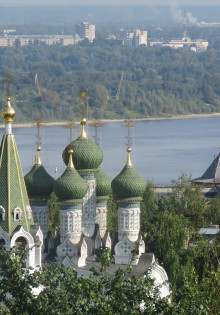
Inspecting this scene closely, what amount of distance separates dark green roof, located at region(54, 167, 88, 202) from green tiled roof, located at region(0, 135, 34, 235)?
788 millimetres

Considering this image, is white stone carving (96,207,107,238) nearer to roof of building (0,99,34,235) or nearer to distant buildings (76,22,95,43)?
roof of building (0,99,34,235)

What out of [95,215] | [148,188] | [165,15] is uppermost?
[95,215]

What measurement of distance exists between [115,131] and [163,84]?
20.4 m

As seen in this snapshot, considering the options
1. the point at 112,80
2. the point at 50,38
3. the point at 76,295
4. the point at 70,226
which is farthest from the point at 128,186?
the point at 50,38

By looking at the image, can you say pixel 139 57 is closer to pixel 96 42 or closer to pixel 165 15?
pixel 96 42

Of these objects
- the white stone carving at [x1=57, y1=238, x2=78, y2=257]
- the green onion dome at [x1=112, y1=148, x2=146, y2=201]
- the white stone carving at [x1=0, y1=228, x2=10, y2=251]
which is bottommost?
the white stone carving at [x1=57, y1=238, x2=78, y2=257]

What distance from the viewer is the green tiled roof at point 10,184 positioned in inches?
372

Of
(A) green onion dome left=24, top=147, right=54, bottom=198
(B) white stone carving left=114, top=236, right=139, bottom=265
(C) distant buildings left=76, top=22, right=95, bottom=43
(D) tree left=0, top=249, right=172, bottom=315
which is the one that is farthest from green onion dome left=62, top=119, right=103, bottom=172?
(C) distant buildings left=76, top=22, right=95, bottom=43

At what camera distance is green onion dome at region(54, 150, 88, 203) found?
33.7 ft

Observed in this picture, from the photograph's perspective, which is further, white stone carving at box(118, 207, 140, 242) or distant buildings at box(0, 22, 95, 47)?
distant buildings at box(0, 22, 95, 47)

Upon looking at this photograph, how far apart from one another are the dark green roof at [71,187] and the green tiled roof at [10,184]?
788 mm

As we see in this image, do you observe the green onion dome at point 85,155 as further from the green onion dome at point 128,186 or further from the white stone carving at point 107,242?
the white stone carving at point 107,242

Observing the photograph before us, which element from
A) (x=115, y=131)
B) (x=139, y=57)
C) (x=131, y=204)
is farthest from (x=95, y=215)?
(x=139, y=57)

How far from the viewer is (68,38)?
9900 cm
